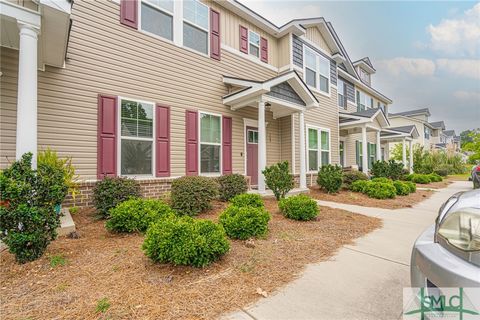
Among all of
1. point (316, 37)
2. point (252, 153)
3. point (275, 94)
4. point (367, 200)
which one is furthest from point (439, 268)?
point (316, 37)

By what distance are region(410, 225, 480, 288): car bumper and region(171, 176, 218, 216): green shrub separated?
174 inches

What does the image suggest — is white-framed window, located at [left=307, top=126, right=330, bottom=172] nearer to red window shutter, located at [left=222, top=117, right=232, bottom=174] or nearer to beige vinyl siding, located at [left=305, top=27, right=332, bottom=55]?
beige vinyl siding, located at [left=305, top=27, right=332, bottom=55]

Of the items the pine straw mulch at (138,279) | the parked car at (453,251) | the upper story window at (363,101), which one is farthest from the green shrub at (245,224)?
the upper story window at (363,101)

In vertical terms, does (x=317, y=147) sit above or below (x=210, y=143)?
above

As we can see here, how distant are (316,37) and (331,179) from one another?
7.44 metres

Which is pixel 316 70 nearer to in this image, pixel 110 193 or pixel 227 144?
pixel 227 144

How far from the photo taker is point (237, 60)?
901 cm

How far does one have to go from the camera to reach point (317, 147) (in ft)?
38.7

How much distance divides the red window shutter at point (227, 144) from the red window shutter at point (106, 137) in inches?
133

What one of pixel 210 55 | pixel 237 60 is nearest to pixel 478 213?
pixel 210 55

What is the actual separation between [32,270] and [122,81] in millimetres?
4896

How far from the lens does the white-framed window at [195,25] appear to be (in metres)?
7.59

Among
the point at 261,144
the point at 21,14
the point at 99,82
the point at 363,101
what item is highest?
the point at 363,101

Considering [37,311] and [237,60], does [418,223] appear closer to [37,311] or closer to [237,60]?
[37,311]
